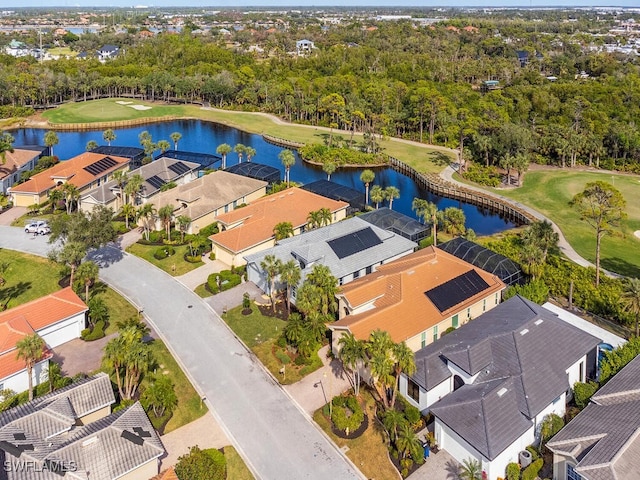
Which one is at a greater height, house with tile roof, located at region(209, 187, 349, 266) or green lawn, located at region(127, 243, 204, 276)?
house with tile roof, located at region(209, 187, 349, 266)

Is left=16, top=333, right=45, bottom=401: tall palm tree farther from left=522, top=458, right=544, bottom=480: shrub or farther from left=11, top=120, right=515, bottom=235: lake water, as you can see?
left=11, top=120, right=515, bottom=235: lake water

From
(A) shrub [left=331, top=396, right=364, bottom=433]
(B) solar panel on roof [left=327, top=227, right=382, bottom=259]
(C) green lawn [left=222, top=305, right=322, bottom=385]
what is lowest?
(C) green lawn [left=222, top=305, right=322, bottom=385]

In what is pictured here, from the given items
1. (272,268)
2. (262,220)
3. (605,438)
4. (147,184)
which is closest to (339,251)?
(272,268)

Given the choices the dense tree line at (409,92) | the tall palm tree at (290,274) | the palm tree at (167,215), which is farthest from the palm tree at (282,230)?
the dense tree line at (409,92)

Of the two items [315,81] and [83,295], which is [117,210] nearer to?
[83,295]

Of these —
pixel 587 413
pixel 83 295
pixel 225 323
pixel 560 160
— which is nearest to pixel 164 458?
pixel 225 323

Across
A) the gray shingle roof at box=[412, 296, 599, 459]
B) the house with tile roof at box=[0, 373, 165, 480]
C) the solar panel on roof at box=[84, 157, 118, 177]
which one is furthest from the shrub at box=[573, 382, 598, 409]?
the solar panel on roof at box=[84, 157, 118, 177]
